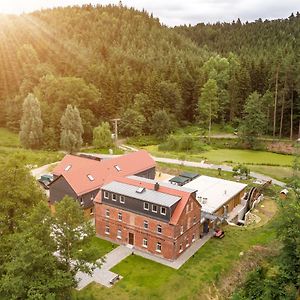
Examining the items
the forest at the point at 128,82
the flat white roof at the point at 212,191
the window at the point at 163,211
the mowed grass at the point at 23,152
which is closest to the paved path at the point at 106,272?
the window at the point at 163,211

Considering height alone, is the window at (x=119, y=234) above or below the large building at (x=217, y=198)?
below

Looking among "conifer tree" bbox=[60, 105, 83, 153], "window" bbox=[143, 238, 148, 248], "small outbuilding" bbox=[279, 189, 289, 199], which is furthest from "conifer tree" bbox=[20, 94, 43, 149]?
"small outbuilding" bbox=[279, 189, 289, 199]

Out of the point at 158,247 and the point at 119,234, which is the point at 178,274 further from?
the point at 119,234

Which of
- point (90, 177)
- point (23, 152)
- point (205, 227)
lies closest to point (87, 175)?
point (90, 177)

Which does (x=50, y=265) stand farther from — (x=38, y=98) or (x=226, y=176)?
(x=38, y=98)

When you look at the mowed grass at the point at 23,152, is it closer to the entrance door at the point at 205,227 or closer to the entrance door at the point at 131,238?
the entrance door at the point at 131,238
